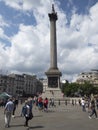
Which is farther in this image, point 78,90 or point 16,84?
point 16,84

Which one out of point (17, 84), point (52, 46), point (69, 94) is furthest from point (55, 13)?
point (17, 84)

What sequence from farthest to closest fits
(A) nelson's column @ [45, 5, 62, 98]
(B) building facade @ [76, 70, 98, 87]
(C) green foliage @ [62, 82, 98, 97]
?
(B) building facade @ [76, 70, 98, 87]
(C) green foliage @ [62, 82, 98, 97]
(A) nelson's column @ [45, 5, 62, 98]

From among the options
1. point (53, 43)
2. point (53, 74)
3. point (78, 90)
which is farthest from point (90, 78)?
point (53, 74)

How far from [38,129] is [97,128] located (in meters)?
3.98

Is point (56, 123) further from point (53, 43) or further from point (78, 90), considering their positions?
point (78, 90)

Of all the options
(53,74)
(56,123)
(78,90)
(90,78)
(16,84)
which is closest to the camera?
(56,123)

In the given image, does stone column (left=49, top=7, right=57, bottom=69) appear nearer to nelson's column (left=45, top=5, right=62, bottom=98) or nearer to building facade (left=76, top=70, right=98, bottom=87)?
nelson's column (left=45, top=5, right=62, bottom=98)

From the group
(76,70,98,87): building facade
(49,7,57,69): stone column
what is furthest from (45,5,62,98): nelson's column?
(76,70,98,87): building facade

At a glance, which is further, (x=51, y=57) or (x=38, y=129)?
(x=51, y=57)

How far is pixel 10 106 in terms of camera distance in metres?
19.3

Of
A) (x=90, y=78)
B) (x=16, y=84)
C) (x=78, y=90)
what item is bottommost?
(x=78, y=90)

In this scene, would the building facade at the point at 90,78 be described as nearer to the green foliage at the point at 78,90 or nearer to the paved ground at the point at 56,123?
the green foliage at the point at 78,90

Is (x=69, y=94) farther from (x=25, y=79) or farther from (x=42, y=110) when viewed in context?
(x=42, y=110)

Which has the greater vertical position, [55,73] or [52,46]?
[52,46]
